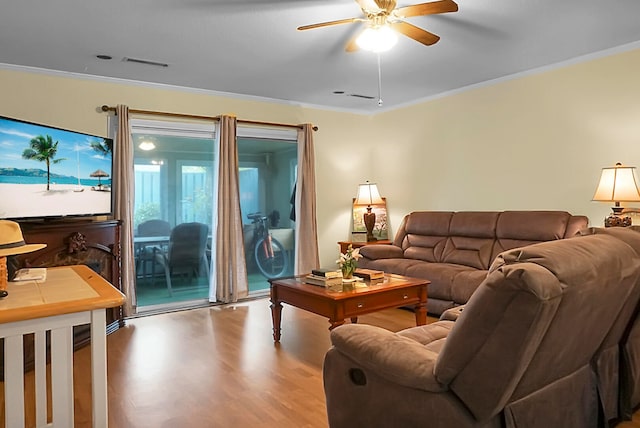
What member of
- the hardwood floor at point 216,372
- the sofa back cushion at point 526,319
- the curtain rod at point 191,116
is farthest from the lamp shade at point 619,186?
the curtain rod at point 191,116

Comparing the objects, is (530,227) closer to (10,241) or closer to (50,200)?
(10,241)

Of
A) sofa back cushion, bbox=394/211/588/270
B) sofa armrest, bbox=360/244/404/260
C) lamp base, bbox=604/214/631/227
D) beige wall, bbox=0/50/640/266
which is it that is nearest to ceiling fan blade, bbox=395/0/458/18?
lamp base, bbox=604/214/631/227

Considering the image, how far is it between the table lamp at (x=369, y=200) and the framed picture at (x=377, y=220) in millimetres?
147

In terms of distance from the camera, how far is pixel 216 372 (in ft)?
10.2

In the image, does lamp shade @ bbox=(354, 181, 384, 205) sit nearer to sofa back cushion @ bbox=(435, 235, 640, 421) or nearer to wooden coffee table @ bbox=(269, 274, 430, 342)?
wooden coffee table @ bbox=(269, 274, 430, 342)

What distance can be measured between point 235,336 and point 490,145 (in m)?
3.40

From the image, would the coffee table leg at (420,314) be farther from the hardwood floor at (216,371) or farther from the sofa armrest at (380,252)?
the sofa armrest at (380,252)

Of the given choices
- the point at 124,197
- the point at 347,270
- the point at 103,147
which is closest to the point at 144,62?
the point at 103,147

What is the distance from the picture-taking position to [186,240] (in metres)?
5.23

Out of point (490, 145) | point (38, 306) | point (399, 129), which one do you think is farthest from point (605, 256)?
point (399, 129)

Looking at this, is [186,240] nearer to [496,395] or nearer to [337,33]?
[337,33]

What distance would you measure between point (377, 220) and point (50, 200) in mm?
3941

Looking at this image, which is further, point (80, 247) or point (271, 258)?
point (271, 258)

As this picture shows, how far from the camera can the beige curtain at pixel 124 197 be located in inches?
179
